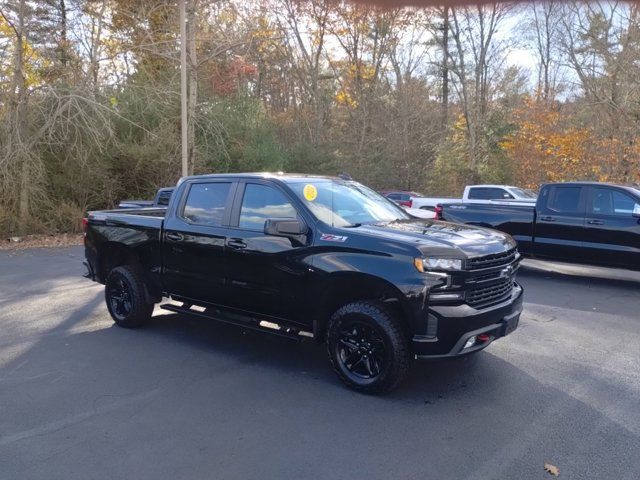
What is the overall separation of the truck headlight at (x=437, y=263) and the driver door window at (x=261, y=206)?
4.59 feet

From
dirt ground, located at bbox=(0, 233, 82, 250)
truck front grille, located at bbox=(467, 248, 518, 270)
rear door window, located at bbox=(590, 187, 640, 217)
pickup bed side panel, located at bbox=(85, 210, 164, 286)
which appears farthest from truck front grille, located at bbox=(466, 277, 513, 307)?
dirt ground, located at bbox=(0, 233, 82, 250)

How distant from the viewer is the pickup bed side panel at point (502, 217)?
34.1 feet

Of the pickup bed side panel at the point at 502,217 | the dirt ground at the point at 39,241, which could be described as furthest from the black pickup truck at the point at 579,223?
the dirt ground at the point at 39,241

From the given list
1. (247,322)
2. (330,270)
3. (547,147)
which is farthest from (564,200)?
(547,147)

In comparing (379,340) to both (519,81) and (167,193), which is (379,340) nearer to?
(167,193)

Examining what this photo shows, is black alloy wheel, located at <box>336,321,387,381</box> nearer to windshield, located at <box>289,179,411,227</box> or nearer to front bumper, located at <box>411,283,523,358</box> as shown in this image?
front bumper, located at <box>411,283,523,358</box>

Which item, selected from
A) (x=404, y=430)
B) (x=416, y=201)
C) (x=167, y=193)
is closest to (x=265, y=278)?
(x=404, y=430)

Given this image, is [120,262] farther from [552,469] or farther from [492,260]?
[552,469]

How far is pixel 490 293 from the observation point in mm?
4738

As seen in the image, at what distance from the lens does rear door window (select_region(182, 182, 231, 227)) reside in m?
5.82

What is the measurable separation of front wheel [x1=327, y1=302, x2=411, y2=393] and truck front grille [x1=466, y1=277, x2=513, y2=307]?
634 mm

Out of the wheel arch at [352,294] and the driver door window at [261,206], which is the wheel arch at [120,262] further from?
the wheel arch at [352,294]

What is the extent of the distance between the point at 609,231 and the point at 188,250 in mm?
7264

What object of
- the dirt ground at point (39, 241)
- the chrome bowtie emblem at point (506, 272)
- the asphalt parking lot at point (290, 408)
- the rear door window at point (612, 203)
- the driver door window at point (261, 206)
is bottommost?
the dirt ground at point (39, 241)
